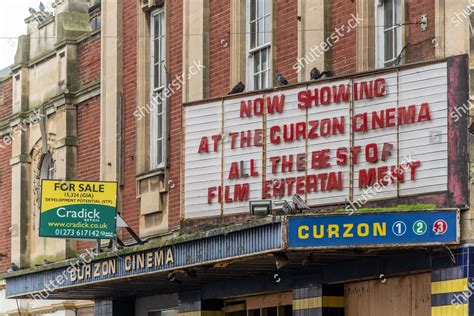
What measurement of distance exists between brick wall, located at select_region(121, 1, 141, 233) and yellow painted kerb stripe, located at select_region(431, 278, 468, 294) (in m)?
9.92

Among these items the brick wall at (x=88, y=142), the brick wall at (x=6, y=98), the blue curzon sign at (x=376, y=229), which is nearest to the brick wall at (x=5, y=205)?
the brick wall at (x=6, y=98)

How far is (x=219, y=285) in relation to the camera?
25578 mm

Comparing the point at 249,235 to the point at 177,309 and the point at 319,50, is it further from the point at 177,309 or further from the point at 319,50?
the point at 177,309

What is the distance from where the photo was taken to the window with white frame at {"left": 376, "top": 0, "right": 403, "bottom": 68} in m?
21.2

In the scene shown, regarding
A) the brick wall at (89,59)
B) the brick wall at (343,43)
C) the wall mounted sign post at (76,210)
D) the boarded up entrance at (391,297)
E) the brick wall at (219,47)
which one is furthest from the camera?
the brick wall at (89,59)

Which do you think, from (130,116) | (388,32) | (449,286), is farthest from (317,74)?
(130,116)

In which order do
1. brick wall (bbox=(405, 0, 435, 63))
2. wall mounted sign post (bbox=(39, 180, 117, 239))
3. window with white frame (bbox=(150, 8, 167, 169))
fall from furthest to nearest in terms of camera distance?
1. window with white frame (bbox=(150, 8, 167, 169))
2. wall mounted sign post (bbox=(39, 180, 117, 239))
3. brick wall (bbox=(405, 0, 435, 63))

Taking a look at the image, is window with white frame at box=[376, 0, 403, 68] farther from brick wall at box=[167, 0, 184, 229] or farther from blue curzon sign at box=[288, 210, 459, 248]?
brick wall at box=[167, 0, 184, 229]

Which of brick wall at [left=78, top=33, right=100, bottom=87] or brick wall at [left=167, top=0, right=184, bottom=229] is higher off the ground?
brick wall at [left=78, top=33, right=100, bottom=87]

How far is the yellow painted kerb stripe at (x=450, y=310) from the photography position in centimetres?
1888

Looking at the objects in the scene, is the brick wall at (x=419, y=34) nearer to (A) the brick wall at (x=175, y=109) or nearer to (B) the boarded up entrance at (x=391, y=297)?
(B) the boarded up entrance at (x=391, y=297)

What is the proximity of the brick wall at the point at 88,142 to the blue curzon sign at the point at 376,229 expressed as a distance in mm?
11638

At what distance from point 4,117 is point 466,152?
18.9 m

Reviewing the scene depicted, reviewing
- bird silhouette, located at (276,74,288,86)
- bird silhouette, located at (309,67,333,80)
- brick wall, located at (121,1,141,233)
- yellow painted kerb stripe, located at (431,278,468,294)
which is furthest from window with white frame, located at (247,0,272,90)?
yellow painted kerb stripe, located at (431,278,468,294)
